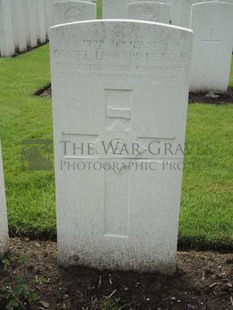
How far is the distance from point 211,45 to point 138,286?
207 inches

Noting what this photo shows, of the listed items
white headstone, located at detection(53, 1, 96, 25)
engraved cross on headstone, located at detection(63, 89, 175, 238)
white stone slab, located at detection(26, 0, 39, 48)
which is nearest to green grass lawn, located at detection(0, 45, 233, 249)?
engraved cross on headstone, located at detection(63, 89, 175, 238)

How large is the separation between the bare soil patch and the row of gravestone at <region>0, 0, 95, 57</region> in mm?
8143

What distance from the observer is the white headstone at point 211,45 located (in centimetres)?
656

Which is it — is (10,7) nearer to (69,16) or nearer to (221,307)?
(69,16)

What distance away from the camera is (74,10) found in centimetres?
786

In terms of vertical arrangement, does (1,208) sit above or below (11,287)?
above

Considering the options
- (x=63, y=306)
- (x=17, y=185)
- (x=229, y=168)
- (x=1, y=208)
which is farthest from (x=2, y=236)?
(x=229, y=168)

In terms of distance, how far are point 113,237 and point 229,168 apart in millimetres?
1987

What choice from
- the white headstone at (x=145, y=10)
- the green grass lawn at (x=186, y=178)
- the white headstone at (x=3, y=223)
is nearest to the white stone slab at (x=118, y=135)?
the white headstone at (x=3, y=223)

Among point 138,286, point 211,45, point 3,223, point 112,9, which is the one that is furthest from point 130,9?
point 138,286

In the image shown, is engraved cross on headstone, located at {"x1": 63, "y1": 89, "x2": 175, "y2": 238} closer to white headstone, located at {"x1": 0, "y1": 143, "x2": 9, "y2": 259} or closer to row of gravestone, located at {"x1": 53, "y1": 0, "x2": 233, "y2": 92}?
white headstone, located at {"x1": 0, "y1": 143, "x2": 9, "y2": 259}

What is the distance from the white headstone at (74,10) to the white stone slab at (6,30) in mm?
2183

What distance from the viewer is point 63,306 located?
7.85ft

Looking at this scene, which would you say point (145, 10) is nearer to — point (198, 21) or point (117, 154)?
point (198, 21)
